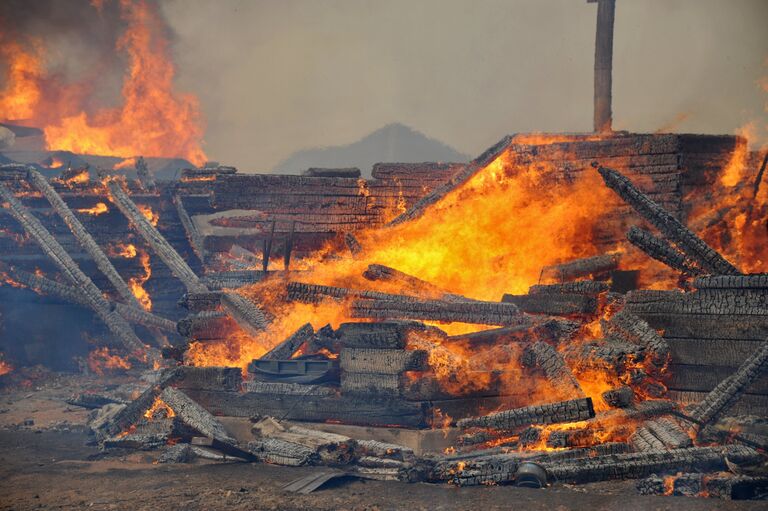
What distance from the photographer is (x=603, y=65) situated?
16.0 metres

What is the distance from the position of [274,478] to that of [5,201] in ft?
36.4

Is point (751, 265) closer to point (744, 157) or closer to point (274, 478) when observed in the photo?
point (744, 157)

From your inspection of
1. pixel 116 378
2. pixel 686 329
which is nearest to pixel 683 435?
pixel 686 329

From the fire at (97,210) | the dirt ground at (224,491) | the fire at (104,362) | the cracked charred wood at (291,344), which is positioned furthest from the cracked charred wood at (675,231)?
the fire at (97,210)

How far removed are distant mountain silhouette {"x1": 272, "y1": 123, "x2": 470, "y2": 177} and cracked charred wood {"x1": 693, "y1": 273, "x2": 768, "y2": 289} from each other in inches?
1003

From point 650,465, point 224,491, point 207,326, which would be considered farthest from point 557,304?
point 224,491

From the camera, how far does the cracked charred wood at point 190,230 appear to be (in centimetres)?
1641

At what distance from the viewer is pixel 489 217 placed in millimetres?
13055

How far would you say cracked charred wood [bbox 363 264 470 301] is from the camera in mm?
10820

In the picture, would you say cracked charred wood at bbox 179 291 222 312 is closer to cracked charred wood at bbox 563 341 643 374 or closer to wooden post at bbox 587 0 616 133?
cracked charred wood at bbox 563 341 643 374

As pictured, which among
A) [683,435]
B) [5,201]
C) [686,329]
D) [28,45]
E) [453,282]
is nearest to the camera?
[683,435]

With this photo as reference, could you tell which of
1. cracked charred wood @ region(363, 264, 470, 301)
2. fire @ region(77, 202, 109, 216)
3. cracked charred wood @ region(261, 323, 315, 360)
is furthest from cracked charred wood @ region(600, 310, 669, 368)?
fire @ region(77, 202, 109, 216)

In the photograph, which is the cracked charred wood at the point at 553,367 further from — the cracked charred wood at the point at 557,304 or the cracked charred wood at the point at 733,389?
the cracked charred wood at the point at 733,389

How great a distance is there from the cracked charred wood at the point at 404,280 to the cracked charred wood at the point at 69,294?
553 centimetres
